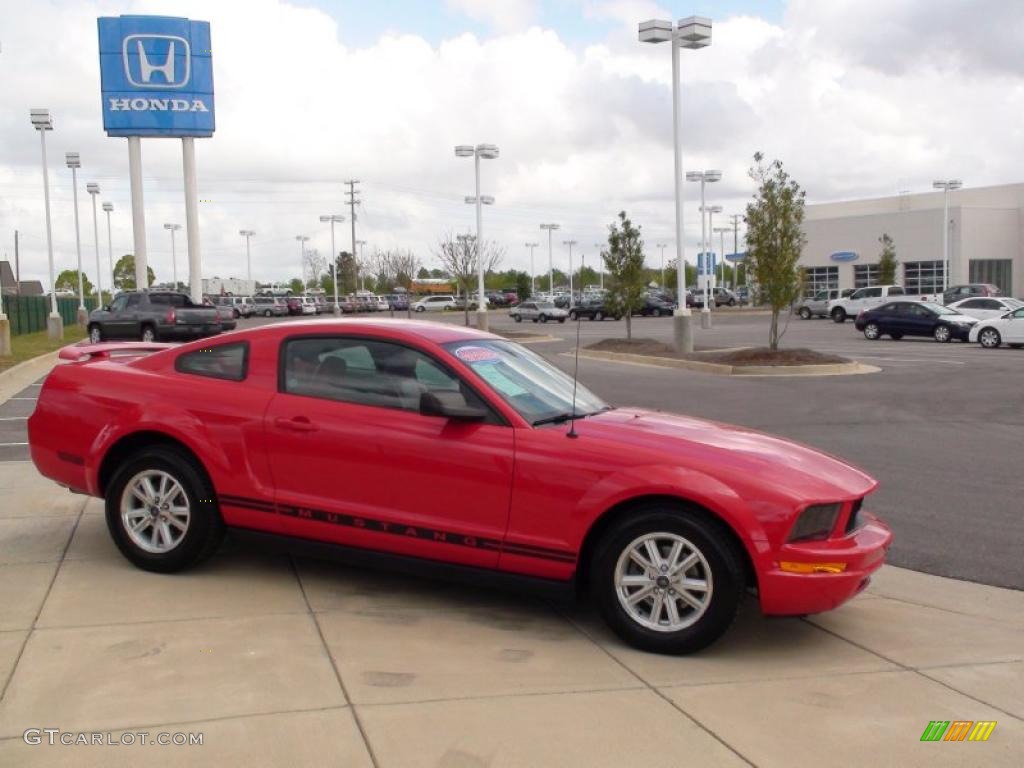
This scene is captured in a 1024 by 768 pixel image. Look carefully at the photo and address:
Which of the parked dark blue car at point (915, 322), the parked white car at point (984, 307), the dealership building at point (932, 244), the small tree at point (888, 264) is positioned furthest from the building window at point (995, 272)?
the parked dark blue car at point (915, 322)

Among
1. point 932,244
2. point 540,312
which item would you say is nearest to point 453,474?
point 540,312

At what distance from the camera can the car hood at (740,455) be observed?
5.07m

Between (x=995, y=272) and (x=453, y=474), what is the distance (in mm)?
72637

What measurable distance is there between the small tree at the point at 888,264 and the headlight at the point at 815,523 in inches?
2560

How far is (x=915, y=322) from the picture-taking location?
36188mm

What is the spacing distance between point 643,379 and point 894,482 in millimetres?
12034

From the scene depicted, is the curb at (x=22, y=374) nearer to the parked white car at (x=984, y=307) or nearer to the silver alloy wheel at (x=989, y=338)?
the silver alloy wheel at (x=989, y=338)

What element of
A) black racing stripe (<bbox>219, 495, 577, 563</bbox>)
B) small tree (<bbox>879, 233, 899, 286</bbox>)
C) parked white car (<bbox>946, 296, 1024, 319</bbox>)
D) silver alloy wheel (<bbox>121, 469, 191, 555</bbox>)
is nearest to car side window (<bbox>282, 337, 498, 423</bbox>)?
black racing stripe (<bbox>219, 495, 577, 563</bbox>)

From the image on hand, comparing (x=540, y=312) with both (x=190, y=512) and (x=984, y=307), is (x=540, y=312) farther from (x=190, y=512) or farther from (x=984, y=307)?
(x=190, y=512)

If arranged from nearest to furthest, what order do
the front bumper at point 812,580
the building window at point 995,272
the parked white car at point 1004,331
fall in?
the front bumper at point 812,580 → the parked white car at point 1004,331 → the building window at point 995,272

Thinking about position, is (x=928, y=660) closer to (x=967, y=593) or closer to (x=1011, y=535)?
(x=967, y=593)

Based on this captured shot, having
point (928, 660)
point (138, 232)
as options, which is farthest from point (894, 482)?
point (138, 232)

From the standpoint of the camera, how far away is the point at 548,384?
6195 mm

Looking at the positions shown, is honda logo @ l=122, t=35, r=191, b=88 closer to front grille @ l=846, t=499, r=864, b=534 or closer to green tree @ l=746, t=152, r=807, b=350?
green tree @ l=746, t=152, r=807, b=350
